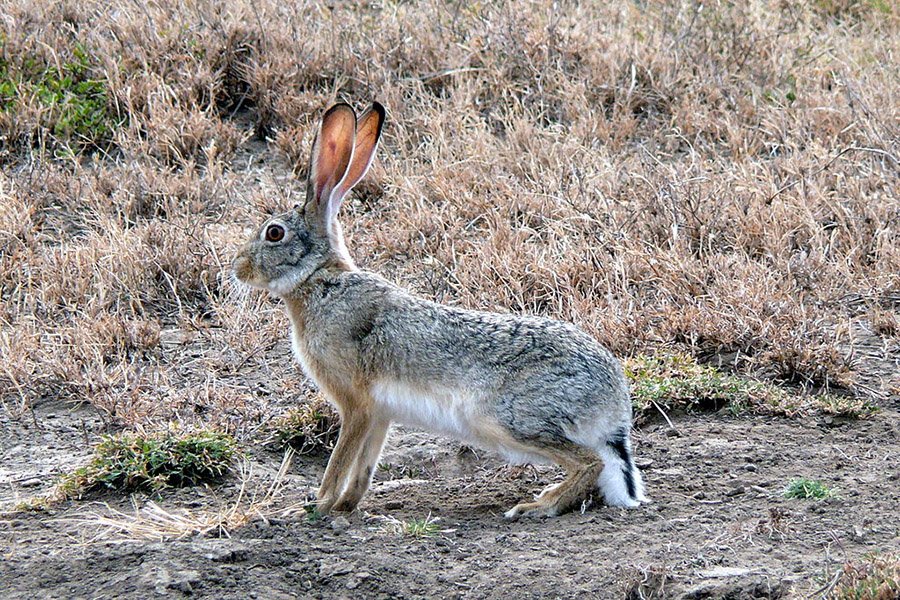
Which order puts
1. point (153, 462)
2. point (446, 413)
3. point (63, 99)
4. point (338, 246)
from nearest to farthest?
point (446, 413)
point (153, 462)
point (338, 246)
point (63, 99)

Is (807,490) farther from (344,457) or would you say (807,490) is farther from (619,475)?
(344,457)

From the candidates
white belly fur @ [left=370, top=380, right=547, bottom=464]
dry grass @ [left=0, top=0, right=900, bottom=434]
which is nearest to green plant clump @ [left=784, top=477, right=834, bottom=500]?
white belly fur @ [left=370, top=380, right=547, bottom=464]

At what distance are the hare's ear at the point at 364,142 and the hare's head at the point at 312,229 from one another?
0.08 feet

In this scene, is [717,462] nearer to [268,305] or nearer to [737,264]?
[737,264]

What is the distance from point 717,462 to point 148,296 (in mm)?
3115

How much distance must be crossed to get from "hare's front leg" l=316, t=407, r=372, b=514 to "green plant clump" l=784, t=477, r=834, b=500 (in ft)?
5.39

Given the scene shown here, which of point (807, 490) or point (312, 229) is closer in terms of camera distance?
point (807, 490)

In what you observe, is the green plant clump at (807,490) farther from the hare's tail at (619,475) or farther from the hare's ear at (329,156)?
the hare's ear at (329,156)

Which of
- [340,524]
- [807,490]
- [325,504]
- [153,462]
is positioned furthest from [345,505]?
[807,490]

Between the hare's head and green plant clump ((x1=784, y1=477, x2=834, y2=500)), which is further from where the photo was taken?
the hare's head

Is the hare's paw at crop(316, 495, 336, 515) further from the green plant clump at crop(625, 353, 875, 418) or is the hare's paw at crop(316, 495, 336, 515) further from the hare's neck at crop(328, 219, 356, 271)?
the green plant clump at crop(625, 353, 875, 418)

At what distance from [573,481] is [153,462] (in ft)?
5.52

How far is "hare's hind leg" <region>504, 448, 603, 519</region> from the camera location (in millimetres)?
4891

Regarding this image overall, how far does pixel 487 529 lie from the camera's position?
486 centimetres
